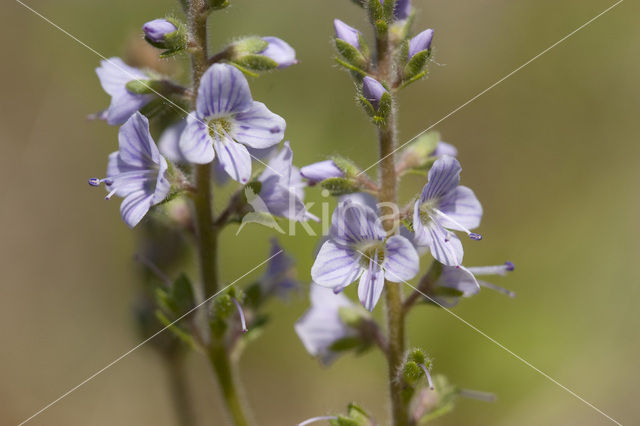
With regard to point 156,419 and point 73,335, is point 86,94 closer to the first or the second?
point 73,335

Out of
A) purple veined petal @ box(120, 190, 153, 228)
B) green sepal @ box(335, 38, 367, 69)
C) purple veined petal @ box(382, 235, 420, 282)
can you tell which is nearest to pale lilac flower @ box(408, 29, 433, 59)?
green sepal @ box(335, 38, 367, 69)

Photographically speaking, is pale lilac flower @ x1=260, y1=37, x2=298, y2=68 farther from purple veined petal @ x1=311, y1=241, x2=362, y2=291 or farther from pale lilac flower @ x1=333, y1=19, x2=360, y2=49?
purple veined petal @ x1=311, y1=241, x2=362, y2=291

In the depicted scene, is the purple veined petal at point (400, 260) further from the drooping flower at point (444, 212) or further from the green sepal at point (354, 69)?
the green sepal at point (354, 69)

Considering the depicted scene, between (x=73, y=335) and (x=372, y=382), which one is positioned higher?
(x=73, y=335)

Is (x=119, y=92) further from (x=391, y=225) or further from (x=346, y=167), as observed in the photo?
(x=391, y=225)

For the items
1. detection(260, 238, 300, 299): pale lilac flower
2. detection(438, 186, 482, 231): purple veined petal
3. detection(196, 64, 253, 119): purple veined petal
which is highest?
detection(196, 64, 253, 119): purple veined petal

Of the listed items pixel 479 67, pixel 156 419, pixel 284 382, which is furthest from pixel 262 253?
pixel 479 67

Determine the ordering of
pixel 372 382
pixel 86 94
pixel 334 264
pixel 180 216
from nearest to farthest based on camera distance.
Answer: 1. pixel 334 264
2. pixel 180 216
3. pixel 372 382
4. pixel 86 94
